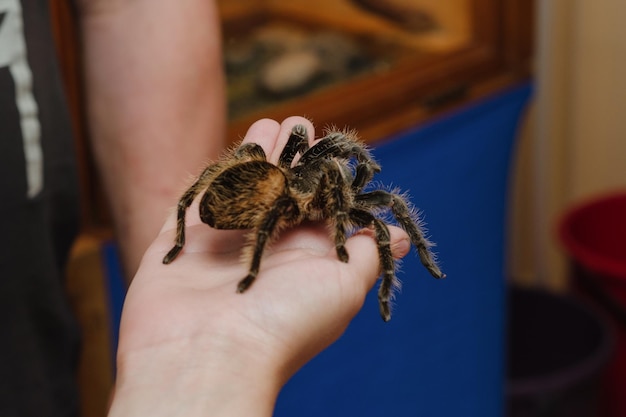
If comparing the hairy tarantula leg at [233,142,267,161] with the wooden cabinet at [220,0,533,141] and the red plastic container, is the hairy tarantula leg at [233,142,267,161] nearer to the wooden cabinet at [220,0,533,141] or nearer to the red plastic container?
the wooden cabinet at [220,0,533,141]

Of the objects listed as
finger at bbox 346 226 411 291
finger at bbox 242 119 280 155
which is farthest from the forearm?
finger at bbox 346 226 411 291

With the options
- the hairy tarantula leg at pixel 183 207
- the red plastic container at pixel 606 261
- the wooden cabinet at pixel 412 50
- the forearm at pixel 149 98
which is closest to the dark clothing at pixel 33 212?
the forearm at pixel 149 98

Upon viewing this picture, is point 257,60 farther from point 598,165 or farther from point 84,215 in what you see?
point 598,165

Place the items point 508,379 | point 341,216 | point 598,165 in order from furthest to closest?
point 598,165 < point 508,379 < point 341,216

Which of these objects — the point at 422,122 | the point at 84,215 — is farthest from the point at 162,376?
the point at 422,122

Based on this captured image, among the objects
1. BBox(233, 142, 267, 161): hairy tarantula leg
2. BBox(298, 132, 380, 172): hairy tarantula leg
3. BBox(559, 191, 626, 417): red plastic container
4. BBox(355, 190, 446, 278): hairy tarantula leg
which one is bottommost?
BBox(559, 191, 626, 417): red plastic container

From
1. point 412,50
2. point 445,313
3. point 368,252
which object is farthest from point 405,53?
point 368,252

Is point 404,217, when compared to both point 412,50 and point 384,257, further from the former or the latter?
point 412,50
